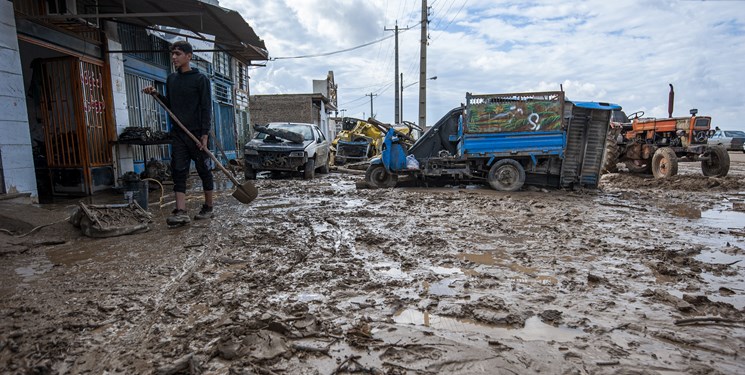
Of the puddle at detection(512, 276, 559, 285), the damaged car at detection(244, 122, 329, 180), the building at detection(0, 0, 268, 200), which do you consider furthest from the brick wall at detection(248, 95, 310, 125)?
the puddle at detection(512, 276, 559, 285)

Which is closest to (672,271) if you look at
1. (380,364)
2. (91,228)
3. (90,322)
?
(380,364)

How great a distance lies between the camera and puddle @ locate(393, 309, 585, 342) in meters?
2.14

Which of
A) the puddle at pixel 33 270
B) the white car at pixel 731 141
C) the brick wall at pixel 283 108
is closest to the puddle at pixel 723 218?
the puddle at pixel 33 270

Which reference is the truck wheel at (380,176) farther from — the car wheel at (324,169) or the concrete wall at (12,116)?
the concrete wall at (12,116)

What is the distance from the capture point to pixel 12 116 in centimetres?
518

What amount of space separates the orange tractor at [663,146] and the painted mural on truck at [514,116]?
3686mm

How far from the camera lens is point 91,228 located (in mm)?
4008

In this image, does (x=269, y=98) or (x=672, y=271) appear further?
(x=269, y=98)

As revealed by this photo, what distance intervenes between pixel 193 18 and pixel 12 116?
3.24 metres

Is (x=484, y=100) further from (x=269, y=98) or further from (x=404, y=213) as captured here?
(x=269, y=98)

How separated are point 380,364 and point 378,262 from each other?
1.53 m

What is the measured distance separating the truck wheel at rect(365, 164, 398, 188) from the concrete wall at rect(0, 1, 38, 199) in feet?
18.6

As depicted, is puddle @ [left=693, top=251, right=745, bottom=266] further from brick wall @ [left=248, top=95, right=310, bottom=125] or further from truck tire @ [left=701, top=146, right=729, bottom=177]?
brick wall @ [left=248, top=95, right=310, bottom=125]

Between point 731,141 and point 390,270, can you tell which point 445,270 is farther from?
point 731,141
